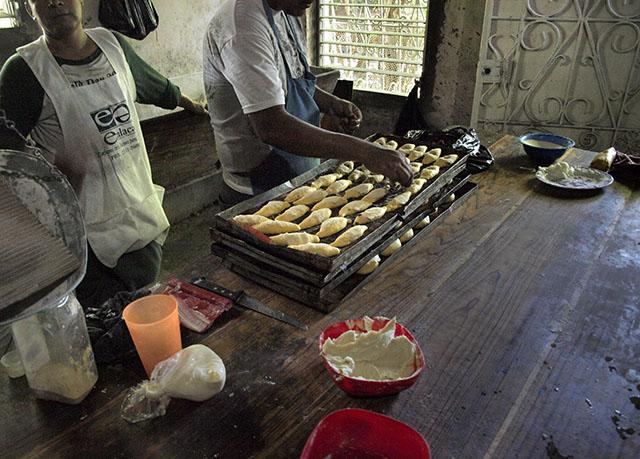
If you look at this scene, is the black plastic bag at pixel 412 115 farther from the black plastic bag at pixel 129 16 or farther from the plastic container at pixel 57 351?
the plastic container at pixel 57 351

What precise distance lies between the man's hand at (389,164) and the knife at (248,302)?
0.84 meters

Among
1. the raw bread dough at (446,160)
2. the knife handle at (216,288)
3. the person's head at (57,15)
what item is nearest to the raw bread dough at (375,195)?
the raw bread dough at (446,160)

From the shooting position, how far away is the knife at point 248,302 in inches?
60.8

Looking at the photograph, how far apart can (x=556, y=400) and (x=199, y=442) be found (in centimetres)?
94

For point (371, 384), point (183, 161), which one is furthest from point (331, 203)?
point (183, 161)

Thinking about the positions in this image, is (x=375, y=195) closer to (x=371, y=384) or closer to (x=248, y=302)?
(x=248, y=302)

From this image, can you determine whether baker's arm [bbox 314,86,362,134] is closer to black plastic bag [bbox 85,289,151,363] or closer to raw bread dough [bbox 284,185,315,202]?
raw bread dough [bbox 284,185,315,202]

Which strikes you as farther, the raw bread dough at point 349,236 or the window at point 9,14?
the window at point 9,14

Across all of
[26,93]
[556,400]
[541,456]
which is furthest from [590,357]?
[26,93]

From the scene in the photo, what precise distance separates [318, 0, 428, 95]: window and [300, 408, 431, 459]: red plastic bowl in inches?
194

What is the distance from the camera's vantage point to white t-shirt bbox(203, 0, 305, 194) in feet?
6.56

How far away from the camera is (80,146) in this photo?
2.25 metres

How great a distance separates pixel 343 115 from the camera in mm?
2910

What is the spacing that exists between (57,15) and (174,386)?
5.91ft
